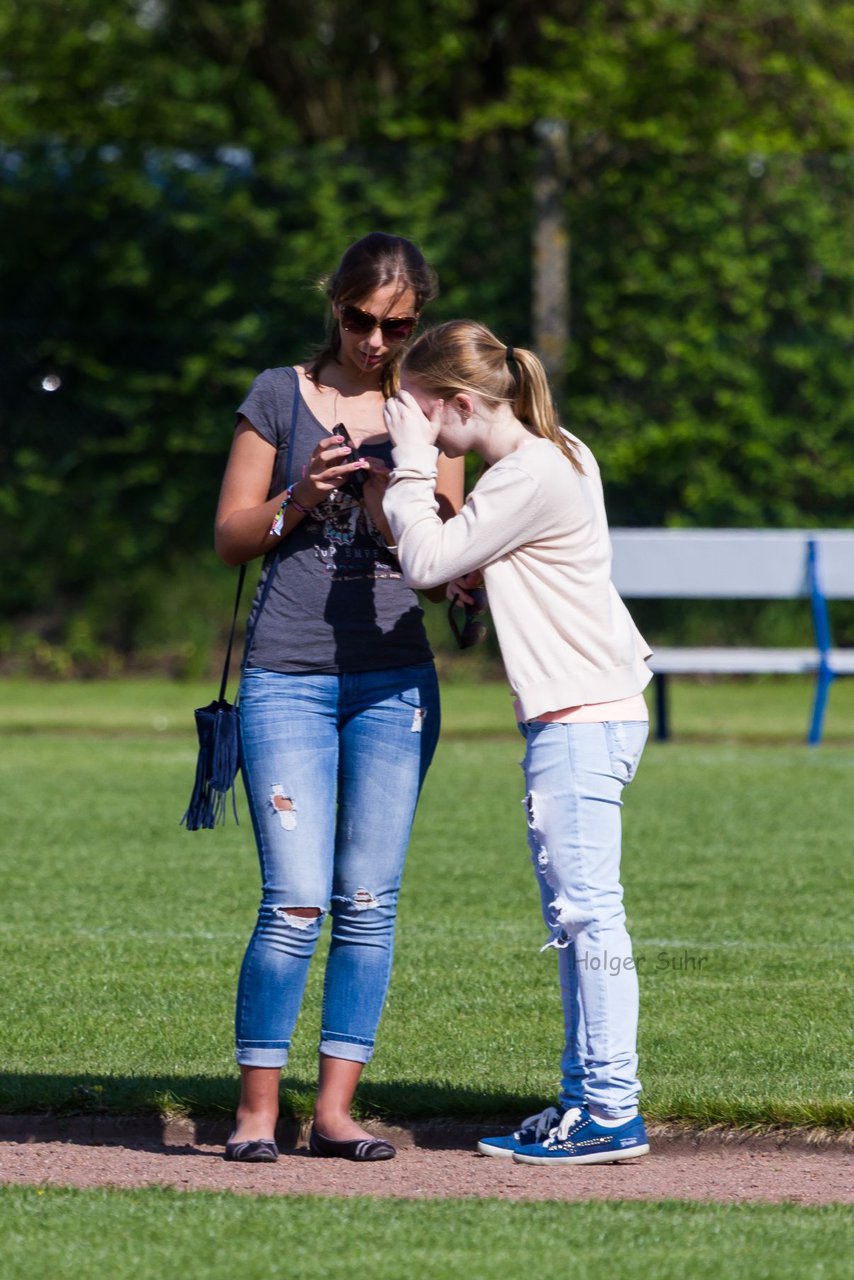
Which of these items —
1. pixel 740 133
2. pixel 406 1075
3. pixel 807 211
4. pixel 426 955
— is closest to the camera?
pixel 406 1075

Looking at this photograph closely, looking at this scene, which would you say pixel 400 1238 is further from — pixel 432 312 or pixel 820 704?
pixel 432 312

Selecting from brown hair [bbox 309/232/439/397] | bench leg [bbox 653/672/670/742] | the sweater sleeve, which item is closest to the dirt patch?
the sweater sleeve

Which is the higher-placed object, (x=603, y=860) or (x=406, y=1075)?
(x=603, y=860)

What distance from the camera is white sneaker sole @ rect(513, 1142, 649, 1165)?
408 centimetres

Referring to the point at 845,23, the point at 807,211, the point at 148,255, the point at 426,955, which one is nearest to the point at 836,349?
the point at 807,211

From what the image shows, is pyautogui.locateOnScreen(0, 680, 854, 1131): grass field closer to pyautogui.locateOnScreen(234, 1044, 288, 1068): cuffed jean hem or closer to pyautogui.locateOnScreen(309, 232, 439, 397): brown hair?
pyautogui.locateOnScreen(234, 1044, 288, 1068): cuffed jean hem

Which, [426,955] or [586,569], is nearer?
[586,569]

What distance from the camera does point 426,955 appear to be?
19.6 feet

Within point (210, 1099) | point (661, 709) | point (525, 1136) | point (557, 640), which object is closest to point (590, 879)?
point (557, 640)

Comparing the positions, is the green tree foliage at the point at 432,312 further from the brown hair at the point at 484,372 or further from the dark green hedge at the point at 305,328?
the brown hair at the point at 484,372

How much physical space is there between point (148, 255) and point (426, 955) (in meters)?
10.3

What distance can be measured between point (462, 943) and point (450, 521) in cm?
253

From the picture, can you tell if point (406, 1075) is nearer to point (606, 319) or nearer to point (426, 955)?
point (426, 955)

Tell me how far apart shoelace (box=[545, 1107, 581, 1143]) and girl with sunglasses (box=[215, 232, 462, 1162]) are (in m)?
0.36
